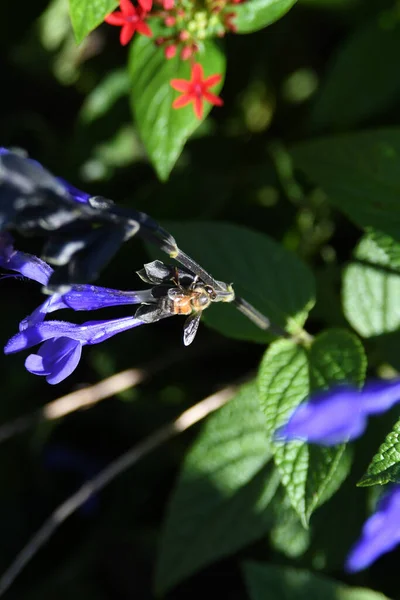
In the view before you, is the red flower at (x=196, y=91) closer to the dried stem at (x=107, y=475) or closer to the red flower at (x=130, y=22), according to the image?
the red flower at (x=130, y=22)

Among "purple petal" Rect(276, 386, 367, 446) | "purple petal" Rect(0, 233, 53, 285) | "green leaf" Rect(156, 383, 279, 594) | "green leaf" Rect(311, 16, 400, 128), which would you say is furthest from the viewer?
"green leaf" Rect(311, 16, 400, 128)

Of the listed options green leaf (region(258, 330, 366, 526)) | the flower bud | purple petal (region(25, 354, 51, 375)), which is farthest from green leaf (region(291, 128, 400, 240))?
purple petal (region(25, 354, 51, 375))

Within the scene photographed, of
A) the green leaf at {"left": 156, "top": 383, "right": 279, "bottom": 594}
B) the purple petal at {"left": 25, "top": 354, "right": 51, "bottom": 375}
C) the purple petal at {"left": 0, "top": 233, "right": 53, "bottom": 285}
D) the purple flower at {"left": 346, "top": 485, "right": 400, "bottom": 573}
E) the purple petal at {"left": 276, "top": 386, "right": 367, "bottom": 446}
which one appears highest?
the purple petal at {"left": 0, "top": 233, "right": 53, "bottom": 285}

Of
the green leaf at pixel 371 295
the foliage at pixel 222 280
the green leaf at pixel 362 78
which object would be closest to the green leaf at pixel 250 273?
the foliage at pixel 222 280

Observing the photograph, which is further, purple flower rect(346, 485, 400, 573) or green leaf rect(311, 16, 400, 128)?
green leaf rect(311, 16, 400, 128)

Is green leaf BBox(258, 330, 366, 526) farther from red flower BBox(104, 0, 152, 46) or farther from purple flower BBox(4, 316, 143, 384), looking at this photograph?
red flower BBox(104, 0, 152, 46)

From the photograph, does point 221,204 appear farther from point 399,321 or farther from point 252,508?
point 252,508

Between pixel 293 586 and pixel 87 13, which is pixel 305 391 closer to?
pixel 293 586
